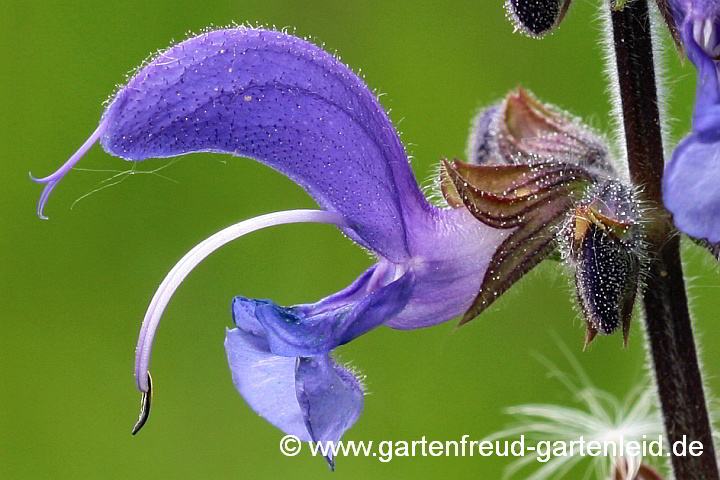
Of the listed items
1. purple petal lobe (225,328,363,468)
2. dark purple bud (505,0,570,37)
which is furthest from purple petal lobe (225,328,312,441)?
dark purple bud (505,0,570,37)

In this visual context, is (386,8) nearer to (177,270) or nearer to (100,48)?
(100,48)

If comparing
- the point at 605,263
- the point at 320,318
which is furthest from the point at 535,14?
the point at 320,318

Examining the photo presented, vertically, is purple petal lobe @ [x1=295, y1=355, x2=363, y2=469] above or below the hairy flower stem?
below

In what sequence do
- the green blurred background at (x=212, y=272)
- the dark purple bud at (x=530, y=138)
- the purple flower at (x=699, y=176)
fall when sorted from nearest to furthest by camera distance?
the purple flower at (x=699, y=176), the dark purple bud at (x=530, y=138), the green blurred background at (x=212, y=272)

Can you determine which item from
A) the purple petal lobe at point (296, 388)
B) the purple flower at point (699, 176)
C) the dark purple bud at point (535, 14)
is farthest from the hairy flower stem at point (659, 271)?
the purple petal lobe at point (296, 388)

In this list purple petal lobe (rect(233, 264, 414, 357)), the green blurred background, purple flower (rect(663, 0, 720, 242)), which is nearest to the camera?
purple flower (rect(663, 0, 720, 242))

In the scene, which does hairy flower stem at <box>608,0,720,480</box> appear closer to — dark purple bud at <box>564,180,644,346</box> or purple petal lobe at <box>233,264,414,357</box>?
dark purple bud at <box>564,180,644,346</box>

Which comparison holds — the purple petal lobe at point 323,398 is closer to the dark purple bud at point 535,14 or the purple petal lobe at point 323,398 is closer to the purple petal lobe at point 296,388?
the purple petal lobe at point 296,388
